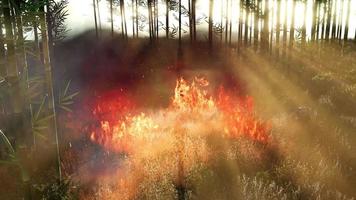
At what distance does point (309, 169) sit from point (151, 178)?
342 cm

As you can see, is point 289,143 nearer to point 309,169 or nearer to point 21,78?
point 309,169

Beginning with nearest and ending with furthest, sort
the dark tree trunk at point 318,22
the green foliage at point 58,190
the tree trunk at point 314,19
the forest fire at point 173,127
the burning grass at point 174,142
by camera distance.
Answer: the green foliage at point 58,190, the burning grass at point 174,142, the forest fire at point 173,127, the tree trunk at point 314,19, the dark tree trunk at point 318,22

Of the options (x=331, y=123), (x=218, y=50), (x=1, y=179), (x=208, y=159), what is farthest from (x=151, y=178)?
(x=218, y=50)

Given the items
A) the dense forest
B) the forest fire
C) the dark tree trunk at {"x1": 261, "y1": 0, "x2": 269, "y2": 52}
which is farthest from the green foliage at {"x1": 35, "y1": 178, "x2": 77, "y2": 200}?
the dark tree trunk at {"x1": 261, "y1": 0, "x2": 269, "y2": 52}

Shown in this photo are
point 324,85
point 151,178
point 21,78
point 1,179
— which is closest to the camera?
point 21,78

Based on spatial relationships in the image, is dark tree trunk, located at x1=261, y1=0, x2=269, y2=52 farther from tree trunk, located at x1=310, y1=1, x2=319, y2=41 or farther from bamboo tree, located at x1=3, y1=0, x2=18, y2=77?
bamboo tree, located at x1=3, y1=0, x2=18, y2=77

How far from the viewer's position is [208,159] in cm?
775

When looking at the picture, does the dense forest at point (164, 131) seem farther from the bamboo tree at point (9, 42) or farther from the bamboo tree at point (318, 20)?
the bamboo tree at point (318, 20)

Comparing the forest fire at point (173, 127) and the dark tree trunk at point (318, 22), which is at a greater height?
the dark tree trunk at point (318, 22)

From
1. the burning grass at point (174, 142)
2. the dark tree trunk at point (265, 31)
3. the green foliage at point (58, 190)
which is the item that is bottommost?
the green foliage at point (58, 190)

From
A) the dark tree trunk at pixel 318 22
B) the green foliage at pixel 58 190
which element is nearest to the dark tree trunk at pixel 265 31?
the dark tree trunk at pixel 318 22

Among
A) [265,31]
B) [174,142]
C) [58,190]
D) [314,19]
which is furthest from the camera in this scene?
[314,19]

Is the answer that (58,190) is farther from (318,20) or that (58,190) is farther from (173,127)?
(318,20)

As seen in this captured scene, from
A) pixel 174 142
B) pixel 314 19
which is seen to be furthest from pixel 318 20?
pixel 174 142
